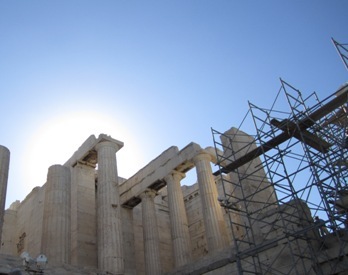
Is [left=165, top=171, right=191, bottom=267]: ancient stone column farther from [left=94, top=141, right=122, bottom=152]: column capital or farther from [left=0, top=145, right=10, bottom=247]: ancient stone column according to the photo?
[left=0, top=145, right=10, bottom=247]: ancient stone column

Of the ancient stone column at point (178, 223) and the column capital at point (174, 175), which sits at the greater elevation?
the column capital at point (174, 175)

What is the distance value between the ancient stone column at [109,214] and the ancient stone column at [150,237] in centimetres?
345

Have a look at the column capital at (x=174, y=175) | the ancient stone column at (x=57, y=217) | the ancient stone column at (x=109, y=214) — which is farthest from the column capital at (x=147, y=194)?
the ancient stone column at (x=57, y=217)

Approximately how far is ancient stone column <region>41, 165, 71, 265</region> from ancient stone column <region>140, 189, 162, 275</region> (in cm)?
603

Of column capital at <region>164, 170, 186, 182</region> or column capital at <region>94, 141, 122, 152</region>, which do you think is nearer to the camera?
column capital at <region>94, 141, 122, 152</region>

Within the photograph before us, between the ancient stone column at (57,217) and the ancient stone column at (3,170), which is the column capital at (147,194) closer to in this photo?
the ancient stone column at (57,217)

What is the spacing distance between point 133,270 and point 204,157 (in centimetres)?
1006

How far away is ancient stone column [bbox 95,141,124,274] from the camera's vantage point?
28.2 meters

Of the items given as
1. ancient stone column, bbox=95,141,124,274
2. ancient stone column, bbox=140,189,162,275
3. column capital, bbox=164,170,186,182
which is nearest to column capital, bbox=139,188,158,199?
ancient stone column, bbox=140,189,162,275

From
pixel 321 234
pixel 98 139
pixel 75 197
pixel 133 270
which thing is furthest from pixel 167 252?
pixel 321 234

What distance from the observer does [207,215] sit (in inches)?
1196

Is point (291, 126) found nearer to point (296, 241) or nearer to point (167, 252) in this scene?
point (296, 241)

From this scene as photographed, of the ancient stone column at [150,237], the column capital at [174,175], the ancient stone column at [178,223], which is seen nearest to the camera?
the ancient stone column at [178,223]

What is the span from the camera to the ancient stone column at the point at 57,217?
2803 centimetres
